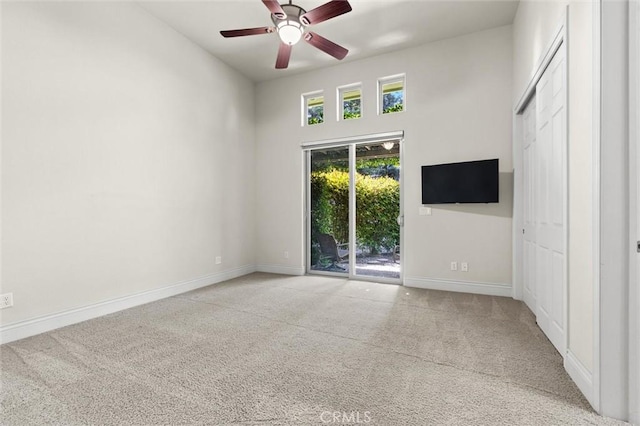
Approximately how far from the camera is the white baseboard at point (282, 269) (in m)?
5.24

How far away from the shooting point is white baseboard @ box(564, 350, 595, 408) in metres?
1.68

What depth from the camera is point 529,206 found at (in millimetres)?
3291

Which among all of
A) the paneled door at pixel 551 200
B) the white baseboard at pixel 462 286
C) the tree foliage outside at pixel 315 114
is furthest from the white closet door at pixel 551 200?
the tree foliage outside at pixel 315 114

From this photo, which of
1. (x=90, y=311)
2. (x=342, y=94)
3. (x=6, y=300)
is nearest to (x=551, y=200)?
(x=342, y=94)

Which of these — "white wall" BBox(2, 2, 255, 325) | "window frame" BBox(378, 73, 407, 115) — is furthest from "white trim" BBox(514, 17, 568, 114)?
"white wall" BBox(2, 2, 255, 325)

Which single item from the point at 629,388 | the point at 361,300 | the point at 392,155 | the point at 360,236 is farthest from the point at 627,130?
the point at 360,236

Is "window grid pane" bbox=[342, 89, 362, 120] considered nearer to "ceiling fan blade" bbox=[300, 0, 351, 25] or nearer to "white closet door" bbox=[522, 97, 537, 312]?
"ceiling fan blade" bbox=[300, 0, 351, 25]

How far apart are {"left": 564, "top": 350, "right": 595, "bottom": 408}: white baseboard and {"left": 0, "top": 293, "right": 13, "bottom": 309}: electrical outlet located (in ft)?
13.4

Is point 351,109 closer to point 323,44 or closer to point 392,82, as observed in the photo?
point 392,82

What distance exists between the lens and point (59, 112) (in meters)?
2.85

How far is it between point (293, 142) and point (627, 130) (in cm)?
430

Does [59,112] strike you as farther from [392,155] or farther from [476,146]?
[476,146]

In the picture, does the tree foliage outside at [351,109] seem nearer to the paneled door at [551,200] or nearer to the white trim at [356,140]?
the white trim at [356,140]

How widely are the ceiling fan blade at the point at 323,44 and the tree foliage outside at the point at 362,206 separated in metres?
1.83
